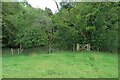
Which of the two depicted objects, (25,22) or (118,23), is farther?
(25,22)

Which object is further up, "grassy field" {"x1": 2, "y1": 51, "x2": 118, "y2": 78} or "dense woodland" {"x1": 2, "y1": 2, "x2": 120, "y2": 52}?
"dense woodland" {"x1": 2, "y1": 2, "x2": 120, "y2": 52}

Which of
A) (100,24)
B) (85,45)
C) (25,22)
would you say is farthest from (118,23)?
(25,22)

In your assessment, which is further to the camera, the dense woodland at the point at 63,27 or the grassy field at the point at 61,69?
the dense woodland at the point at 63,27

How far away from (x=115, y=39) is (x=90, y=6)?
2.24 m

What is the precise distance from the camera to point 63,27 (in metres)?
12.3

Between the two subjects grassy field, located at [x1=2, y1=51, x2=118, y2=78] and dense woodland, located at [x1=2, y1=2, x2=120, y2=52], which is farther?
dense woodland, located at [x1=2, y1=2, x2=120, y2=52]

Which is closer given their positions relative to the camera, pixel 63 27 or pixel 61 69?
pixel 61 69

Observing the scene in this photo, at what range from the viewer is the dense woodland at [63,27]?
11641 mm

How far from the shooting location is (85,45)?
462 inches

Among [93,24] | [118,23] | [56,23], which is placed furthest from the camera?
[56,23]

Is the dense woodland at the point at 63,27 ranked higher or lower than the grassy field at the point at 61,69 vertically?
higher

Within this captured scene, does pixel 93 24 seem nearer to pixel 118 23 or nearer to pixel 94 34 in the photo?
pixel 94 34

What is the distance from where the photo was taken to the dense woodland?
11641 millimetres

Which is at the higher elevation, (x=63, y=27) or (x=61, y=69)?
(x=63, y=27)
